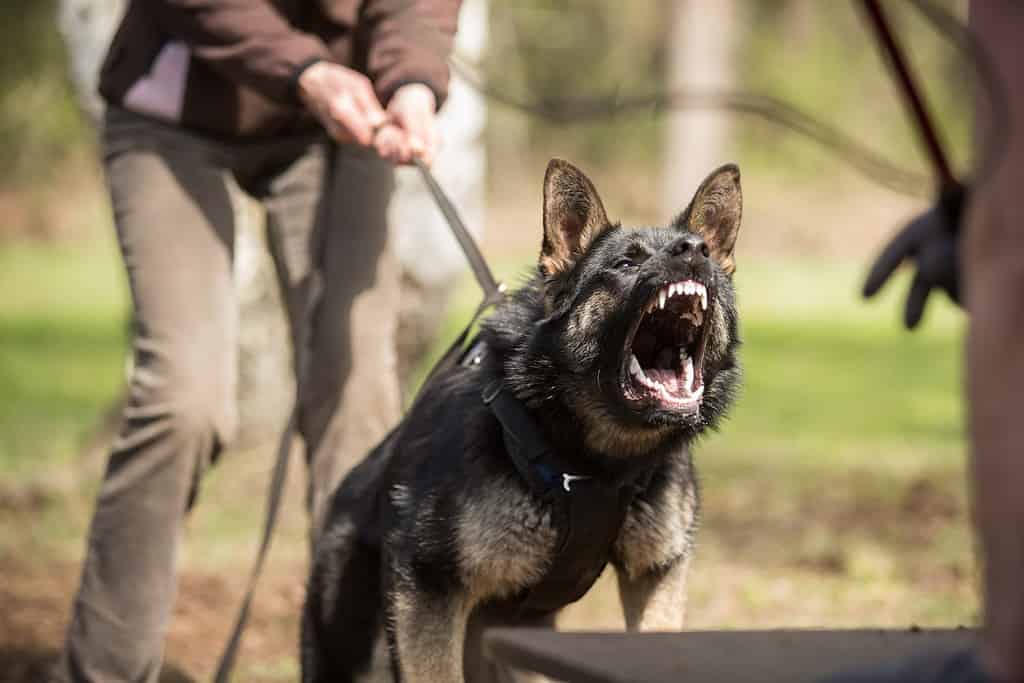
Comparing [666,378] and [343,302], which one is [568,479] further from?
[343,302]

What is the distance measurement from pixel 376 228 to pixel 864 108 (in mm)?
27979

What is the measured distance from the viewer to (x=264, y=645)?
20.2 ft

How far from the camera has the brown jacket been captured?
4.32 meters

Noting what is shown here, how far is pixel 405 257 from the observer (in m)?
9.66

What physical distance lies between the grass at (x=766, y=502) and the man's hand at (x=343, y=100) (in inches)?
92.0

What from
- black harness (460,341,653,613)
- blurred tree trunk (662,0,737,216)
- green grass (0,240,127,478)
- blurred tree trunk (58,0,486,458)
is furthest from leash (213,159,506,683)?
blurred tree trunk (662,0,737,216)

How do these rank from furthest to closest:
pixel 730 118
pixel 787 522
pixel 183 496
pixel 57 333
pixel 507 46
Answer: pixel 730 118 < pixel 507 46 < pixel 57 333 < pixel 787 522 < pixel 183 496

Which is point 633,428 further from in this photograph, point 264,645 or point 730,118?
point 730,118

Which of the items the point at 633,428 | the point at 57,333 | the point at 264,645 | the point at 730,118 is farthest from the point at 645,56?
the point at 633,428

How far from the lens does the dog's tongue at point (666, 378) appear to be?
150 inches

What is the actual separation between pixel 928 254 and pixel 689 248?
1.20 m

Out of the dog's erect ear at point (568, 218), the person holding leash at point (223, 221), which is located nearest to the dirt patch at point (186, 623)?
the person holding leash at point (223, 221)

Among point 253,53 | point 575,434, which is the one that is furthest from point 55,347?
point 575,434

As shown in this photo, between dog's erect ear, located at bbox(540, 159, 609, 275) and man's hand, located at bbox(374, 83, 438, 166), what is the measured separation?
21.8 inches
